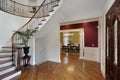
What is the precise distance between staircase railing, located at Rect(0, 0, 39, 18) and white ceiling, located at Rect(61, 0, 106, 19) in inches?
124

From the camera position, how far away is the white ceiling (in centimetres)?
402

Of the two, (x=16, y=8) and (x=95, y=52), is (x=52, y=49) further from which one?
(x=16, y=8)

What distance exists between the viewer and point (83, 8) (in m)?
4.59

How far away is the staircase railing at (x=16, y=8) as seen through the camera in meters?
5.60

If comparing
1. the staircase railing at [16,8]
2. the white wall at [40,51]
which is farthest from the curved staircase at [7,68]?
the staircase railing at [16,8]

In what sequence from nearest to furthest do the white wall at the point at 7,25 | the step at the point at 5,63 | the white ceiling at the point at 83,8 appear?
the step at the point at 5,63 → the white ceiling at the point at 83,8 → the white wall at the point at 7,25

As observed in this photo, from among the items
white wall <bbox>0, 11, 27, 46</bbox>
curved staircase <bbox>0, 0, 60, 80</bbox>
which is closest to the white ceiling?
curved staircase <bbox>0, 0, 60, 80</bbox>

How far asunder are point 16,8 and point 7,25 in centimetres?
166

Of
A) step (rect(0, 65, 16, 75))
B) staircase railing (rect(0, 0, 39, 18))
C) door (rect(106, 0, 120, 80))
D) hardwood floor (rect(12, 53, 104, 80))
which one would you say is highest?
staircase railing (rect(0, 0, 39, 18))

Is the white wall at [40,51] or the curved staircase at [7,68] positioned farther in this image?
the white wall at [40,51]

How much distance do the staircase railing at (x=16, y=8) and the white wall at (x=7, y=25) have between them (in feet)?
1.23

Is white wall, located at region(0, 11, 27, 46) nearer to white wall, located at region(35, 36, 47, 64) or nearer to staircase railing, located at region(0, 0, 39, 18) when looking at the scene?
staircase railing, located at region(0, 0, 39, 18)

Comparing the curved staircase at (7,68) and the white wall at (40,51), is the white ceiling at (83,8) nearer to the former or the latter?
the white wall at (40,51)

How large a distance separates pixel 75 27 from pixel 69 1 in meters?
3.92
